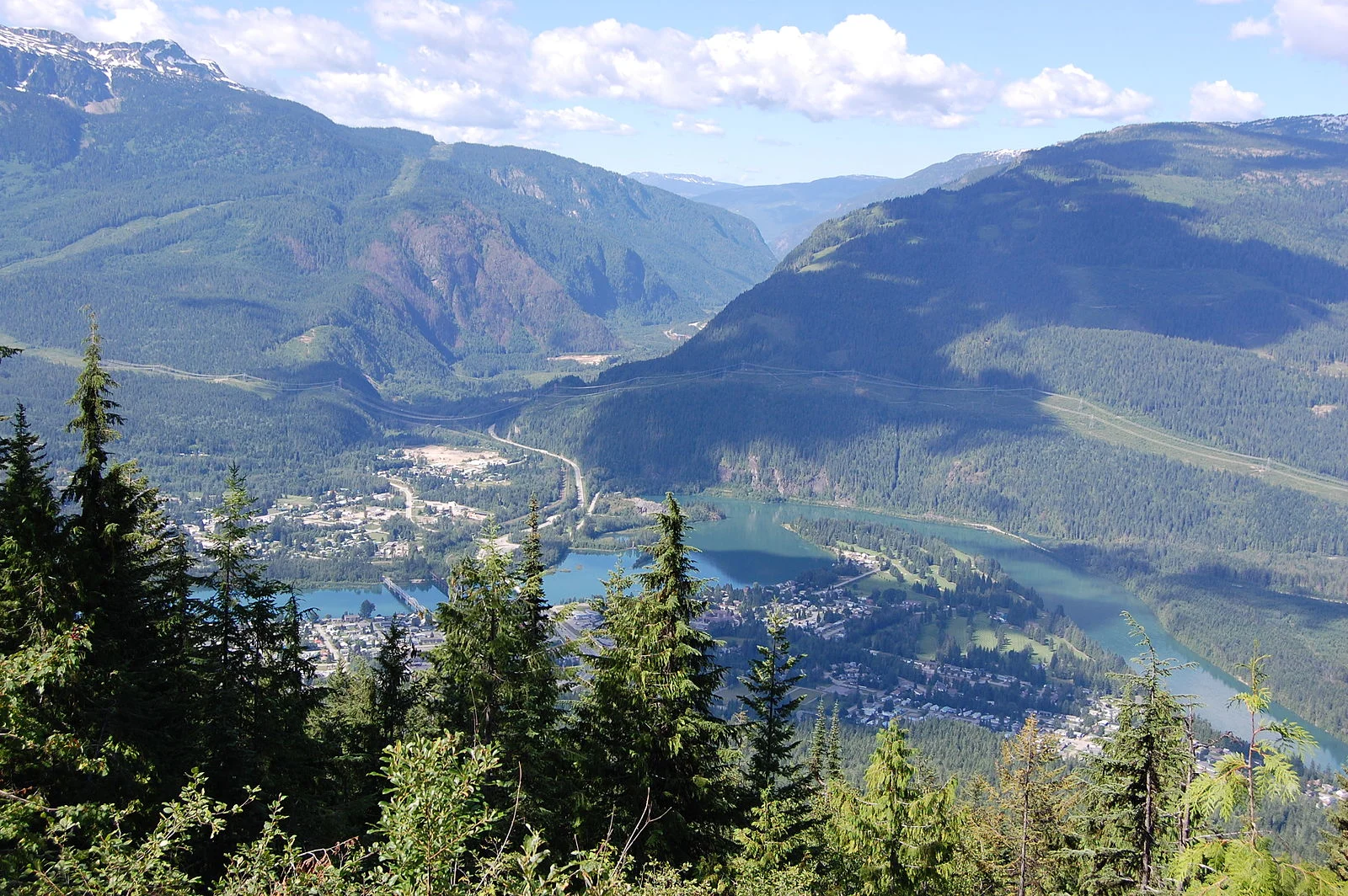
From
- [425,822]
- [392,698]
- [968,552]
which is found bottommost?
[968,552]

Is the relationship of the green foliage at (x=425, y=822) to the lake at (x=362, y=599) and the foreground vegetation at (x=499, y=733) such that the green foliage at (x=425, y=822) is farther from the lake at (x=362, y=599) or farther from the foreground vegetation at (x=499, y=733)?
the lake at (x=362, y=599)

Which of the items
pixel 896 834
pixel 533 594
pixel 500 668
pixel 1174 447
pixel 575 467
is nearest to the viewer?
pixel 500 668

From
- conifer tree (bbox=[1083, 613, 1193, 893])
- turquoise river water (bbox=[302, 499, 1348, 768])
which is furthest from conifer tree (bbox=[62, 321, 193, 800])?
turquoise river water (bbox=[302, 499, 1348, 768])

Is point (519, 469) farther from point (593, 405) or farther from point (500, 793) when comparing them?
point (500, 793)

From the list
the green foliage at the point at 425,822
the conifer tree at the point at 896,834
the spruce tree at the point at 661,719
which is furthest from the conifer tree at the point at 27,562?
the conifer tree at the point at 896,834

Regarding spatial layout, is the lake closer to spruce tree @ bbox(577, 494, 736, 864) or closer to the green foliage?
spruce tree @ bbox(577, 494, 736, 864)

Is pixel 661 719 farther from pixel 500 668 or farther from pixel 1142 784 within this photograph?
pixel 1142 784

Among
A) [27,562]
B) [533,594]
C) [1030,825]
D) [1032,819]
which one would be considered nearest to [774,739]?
[533,594]
